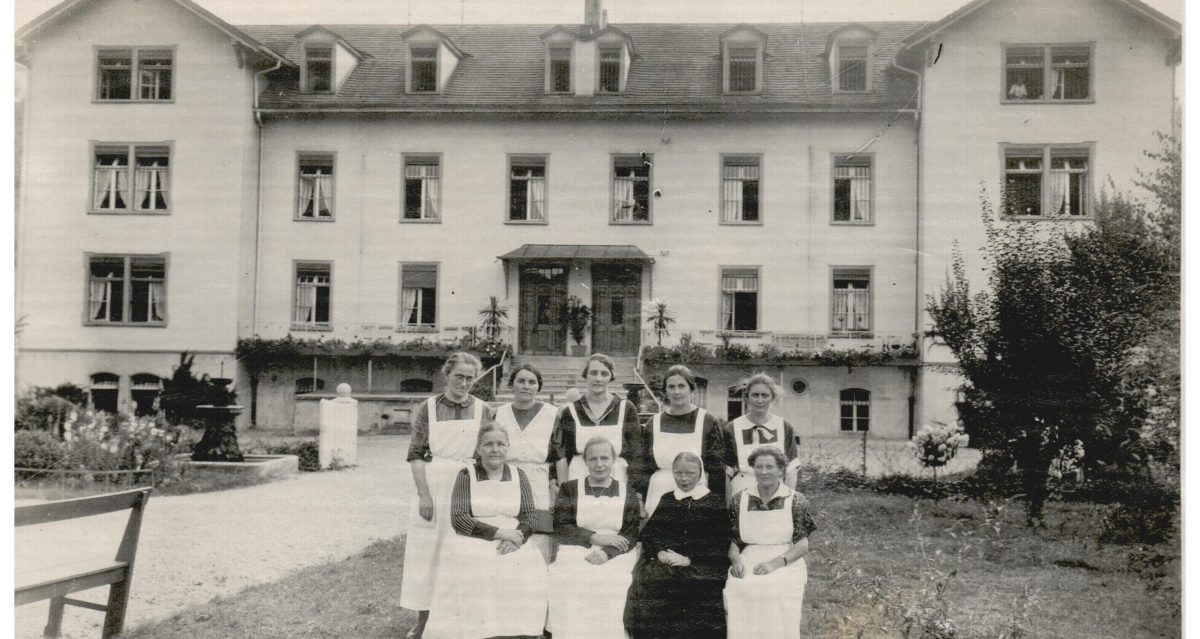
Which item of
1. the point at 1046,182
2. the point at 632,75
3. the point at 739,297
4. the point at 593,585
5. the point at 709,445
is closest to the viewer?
the point at 593,585

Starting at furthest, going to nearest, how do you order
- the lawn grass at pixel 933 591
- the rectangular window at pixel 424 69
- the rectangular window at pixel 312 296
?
the rectangular window at pixel 424 69, the rectangular window at pixel 312 296, the lawn grass at pixel 933 591

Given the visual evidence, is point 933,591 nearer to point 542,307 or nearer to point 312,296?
point 542,307

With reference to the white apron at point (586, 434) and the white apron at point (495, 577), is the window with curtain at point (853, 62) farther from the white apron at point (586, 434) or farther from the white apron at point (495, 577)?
the white apron at point (495, 577)

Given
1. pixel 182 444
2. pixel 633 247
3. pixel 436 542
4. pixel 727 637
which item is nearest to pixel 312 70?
→ pixel 633 247

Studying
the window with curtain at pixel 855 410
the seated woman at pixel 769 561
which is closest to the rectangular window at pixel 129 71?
the seated woman at pixel 769 561

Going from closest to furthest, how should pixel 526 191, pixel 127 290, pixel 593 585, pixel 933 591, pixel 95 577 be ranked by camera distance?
pixel 593 585, pixel 95 577, pixel 933 591, pixel 127 290, pixel 526 191

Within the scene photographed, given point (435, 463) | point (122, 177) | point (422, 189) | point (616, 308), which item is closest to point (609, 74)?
point (422, 189)

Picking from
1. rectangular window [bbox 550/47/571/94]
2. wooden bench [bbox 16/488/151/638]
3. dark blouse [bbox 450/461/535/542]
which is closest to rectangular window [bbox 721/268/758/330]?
rectangular window [bbox 550/47/571/94]
